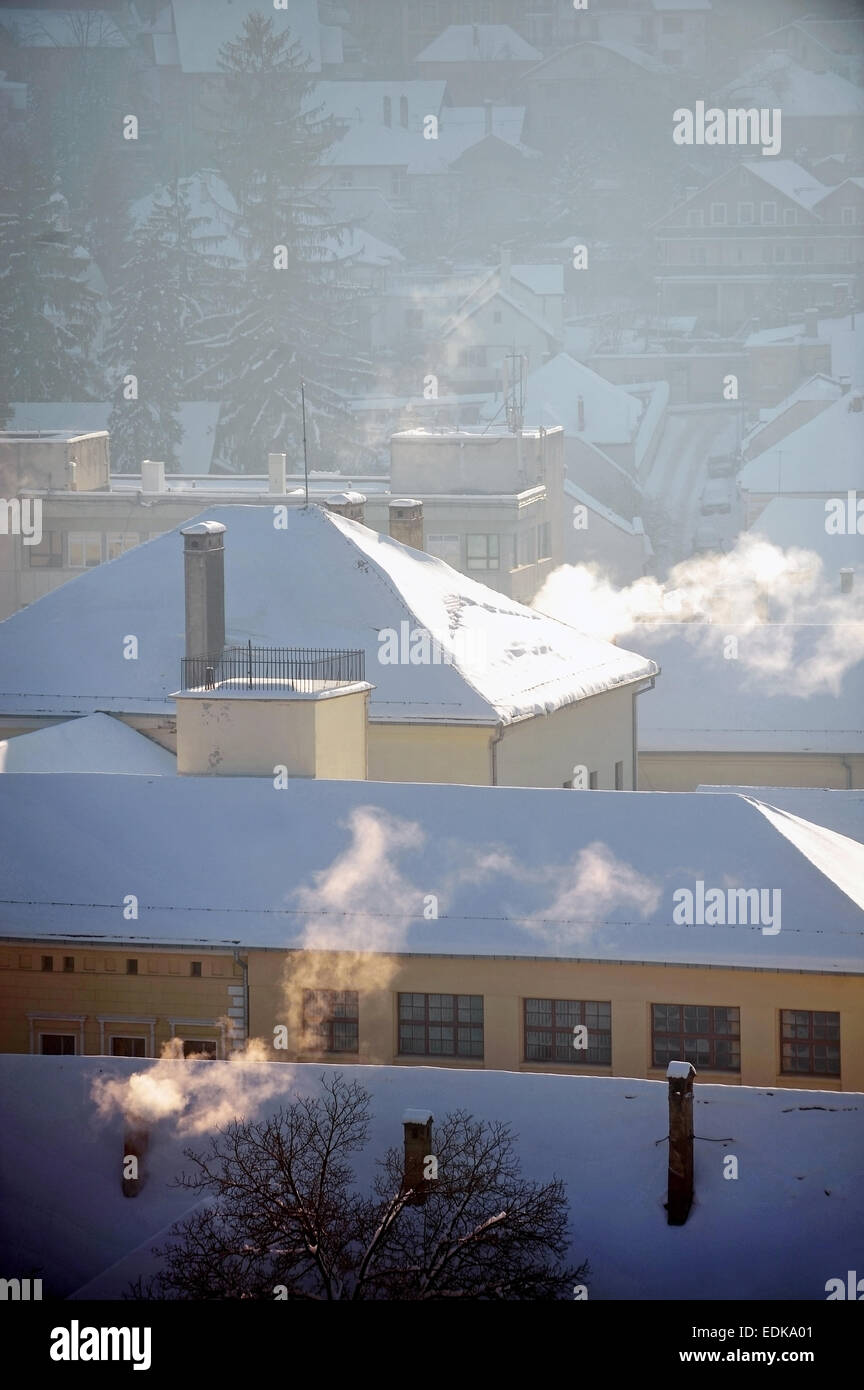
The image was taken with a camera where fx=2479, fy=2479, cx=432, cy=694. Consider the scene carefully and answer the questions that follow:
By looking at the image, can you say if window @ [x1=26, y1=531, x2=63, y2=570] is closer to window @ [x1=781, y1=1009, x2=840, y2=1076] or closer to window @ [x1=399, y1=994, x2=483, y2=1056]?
window @ [x1=399, y1=994, x2=483, y2=1056]

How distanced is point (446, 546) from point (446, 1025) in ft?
112

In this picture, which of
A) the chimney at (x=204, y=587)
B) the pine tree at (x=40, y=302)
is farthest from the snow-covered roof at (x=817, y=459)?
the chimney at (x=204, y=587)

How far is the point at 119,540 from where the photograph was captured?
213 feet

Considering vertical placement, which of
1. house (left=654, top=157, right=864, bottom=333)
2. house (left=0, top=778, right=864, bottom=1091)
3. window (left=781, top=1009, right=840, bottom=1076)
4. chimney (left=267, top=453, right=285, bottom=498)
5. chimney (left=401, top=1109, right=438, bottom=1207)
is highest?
house (left=654, top=157, right=864, bottom=333)

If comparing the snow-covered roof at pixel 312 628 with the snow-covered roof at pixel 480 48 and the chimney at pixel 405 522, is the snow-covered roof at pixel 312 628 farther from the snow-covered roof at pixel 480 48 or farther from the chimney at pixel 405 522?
the snow-covered roof at pixel 480 48

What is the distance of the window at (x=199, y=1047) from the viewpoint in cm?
3072

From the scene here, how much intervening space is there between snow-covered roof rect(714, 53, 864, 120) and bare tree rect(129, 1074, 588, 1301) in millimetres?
119554

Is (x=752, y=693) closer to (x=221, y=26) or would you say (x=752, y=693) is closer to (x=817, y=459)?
(x=817, y=459)

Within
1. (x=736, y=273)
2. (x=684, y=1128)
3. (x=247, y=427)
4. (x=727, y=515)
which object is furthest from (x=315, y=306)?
(x=684, y=1128)

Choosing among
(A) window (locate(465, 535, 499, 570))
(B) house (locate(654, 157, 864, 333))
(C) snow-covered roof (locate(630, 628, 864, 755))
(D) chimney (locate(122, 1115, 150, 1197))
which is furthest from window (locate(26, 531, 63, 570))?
(B) house (locate(654, 157, 864, 333))

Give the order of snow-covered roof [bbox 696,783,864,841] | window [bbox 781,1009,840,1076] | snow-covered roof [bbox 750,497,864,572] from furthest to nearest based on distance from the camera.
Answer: snow-covered roof [bbox 750,497,864,572]
snow-covered roof [bbox 696,783,864,841]
window [bbox 781,1009,840,1076]

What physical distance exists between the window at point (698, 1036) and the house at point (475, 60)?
119m

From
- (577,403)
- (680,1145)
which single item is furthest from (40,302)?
(680,1145)

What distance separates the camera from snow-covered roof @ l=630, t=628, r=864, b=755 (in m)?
49.7
